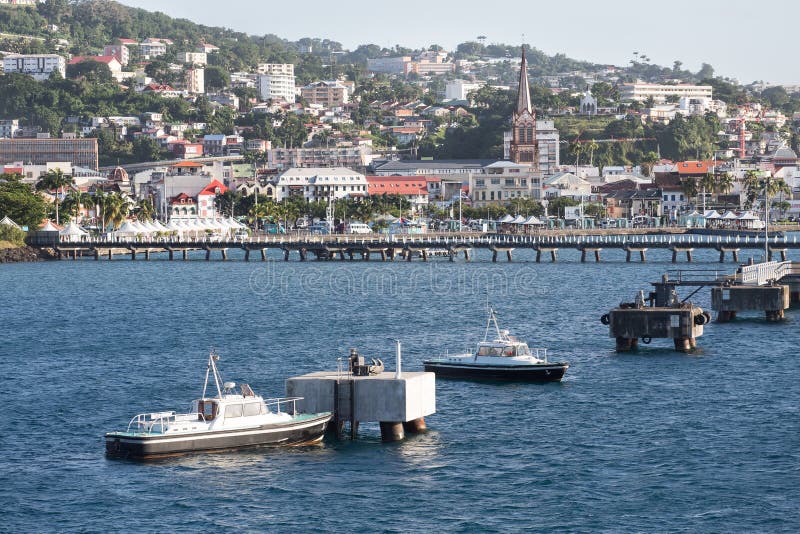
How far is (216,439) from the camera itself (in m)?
45.6

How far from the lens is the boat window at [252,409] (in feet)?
152

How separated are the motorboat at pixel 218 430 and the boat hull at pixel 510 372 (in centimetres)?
1462

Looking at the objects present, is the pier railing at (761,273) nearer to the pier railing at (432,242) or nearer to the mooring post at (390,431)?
the pier railing at (432,242)

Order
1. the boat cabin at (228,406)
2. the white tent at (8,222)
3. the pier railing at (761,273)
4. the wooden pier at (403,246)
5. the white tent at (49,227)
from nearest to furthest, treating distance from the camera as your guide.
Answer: the boat cabin at (228,406)
the pier railing at (761,273)
the wooden pier at (403,246)
the white tent at (8,222)
the white tent at (49,227)

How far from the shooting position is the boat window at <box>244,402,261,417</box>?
46.3 metres

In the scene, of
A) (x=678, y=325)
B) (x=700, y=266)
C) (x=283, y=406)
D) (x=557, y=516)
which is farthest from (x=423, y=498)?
(x=700, y=266)

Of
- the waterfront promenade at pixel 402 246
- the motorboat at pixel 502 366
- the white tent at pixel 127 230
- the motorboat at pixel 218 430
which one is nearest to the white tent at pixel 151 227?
the white tent at pixel 127 230

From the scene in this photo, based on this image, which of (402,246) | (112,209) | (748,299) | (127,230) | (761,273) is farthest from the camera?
(112,209)

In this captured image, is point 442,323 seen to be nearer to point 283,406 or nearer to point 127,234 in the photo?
point 283,406

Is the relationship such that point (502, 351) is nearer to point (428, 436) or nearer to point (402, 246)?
point (428, 436)

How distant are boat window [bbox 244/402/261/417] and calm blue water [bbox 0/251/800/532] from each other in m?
1.27

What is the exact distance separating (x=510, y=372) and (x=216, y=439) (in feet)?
59.3

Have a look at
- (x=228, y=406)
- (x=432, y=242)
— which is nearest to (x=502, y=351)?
(x=228, y=406)

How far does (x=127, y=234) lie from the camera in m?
177
